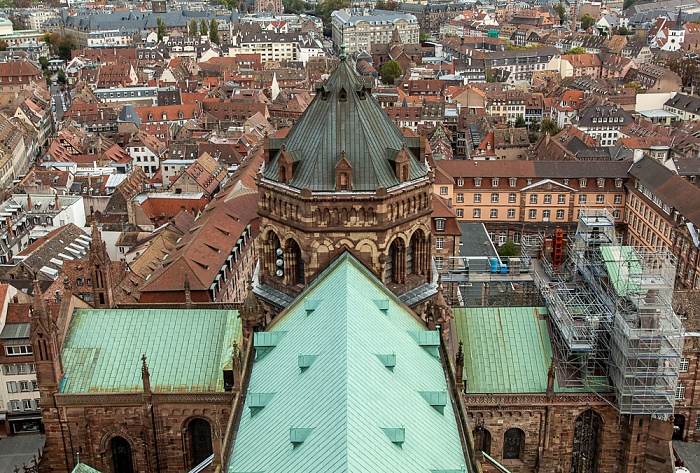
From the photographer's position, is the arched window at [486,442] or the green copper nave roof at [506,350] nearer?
the arched window at [486,442]

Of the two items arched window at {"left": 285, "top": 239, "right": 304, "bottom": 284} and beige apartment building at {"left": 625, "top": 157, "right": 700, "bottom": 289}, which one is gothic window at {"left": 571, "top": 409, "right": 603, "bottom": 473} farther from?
beige apartment building at {"left": 625, "top": 157, "right": 700, "bottom": 289}

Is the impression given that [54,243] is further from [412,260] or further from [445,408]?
[445,408]

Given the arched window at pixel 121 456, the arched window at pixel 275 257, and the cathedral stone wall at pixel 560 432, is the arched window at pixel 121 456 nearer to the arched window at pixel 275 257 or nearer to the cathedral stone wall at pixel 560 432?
the arched window at pixel 275 257

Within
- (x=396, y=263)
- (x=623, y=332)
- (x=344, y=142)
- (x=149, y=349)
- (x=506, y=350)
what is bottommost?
(x=506, y=350)

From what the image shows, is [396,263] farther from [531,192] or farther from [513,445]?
[531,192]

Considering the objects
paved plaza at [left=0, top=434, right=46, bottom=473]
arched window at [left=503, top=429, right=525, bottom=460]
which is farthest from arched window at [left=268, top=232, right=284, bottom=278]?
paved plaza at [left=0, top=434, right=46, bottom=473]

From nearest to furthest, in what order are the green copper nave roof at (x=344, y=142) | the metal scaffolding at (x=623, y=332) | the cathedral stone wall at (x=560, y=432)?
Answer: the metal scaffolding at (x=623, y=332) → the green copper nave roof at (x=344, y=142) → the cathedral stone wall at (x=560, y=432)

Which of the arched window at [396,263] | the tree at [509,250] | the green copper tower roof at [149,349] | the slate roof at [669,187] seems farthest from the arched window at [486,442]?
the slate roof at [669,187]

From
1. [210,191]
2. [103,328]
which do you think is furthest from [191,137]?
[103,328]

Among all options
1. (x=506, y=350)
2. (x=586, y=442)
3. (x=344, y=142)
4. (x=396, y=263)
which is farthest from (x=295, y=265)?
(x=586, y=442)
